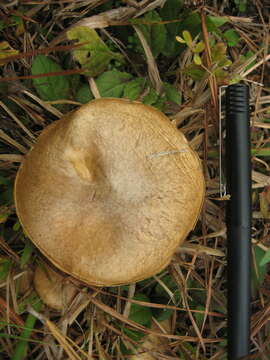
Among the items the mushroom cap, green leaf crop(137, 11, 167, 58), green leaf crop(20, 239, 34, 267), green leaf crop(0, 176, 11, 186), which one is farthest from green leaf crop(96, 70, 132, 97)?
green leaf crop(20, 239, 34, 267)

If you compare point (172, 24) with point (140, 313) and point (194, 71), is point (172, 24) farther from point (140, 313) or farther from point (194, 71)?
point (140, 313)

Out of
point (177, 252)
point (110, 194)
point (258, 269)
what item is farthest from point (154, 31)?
point (258, 269)

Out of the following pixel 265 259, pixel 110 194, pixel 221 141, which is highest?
pixel 110 194

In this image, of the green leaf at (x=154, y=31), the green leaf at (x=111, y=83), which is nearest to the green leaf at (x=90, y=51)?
the green leaf at (x=111, y=83)

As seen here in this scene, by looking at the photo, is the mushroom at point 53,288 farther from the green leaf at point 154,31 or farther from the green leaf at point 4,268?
the green leaf at point 154,31

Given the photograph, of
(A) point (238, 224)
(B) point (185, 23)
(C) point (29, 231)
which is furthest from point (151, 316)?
(B) point (185, 23)

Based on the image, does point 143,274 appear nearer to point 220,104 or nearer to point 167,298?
point 167,298

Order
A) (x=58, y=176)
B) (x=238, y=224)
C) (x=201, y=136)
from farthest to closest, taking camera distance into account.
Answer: (x=201, y=136), (x=238, y=224), (x=58, y=176)
